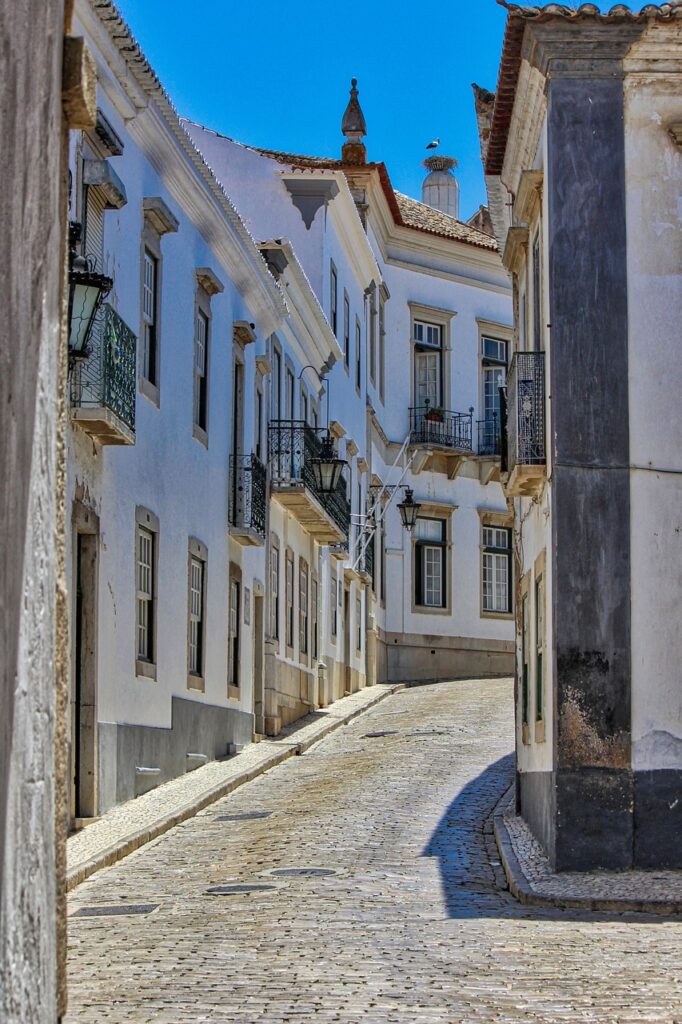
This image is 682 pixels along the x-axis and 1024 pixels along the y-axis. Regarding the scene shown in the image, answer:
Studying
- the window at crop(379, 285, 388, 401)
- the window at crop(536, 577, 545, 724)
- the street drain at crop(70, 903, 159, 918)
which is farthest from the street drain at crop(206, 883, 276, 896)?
the window at crop(379, 285, 388, 401)

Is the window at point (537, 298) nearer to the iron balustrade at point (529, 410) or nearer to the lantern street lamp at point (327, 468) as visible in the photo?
the iron balustrade at point (529, 410)

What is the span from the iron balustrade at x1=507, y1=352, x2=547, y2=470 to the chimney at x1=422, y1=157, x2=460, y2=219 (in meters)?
35.9

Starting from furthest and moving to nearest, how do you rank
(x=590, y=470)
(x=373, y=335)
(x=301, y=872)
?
(x=373, y=335)
(x=590, y=470)
(x=301, y=872)

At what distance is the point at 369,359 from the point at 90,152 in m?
22.3

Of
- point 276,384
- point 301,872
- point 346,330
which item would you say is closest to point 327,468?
point 276,384

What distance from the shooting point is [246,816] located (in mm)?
17094

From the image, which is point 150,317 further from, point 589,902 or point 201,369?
point 589,902

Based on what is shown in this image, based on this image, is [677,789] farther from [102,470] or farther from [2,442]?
[2,442]

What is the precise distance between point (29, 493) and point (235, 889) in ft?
25.2

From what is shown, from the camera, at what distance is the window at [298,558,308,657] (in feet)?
92.6

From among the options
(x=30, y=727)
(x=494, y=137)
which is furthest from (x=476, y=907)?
(x=494, y=137)

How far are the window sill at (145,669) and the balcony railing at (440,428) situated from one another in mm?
21857

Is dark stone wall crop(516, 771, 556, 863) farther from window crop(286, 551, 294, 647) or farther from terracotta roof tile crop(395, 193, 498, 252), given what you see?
terracotta roof tile crop(395, 193, 498, 252)

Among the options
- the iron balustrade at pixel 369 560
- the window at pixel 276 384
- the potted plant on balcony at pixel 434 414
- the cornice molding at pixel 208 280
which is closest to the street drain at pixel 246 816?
the cornice molding at pixel 208 280
